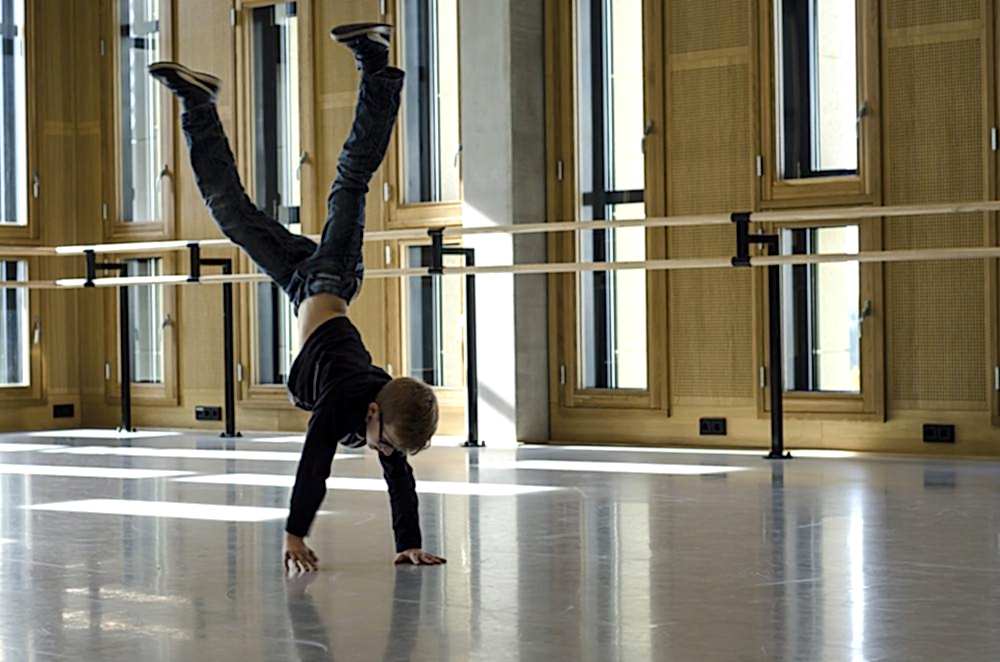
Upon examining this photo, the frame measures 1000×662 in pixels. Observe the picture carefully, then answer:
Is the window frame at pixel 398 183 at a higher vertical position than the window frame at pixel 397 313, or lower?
higher

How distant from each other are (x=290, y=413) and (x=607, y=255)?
7.60 feet

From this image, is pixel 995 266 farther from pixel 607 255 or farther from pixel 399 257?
pixel 399 257

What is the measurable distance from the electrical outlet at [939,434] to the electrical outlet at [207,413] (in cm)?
440

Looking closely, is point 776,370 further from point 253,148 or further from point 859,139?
point 253,148

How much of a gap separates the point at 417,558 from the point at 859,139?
4.00 meters

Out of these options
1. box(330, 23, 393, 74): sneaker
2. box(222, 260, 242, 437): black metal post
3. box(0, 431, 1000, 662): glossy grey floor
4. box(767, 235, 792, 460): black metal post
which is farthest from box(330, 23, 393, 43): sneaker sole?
box(222, 260, 242, 437): black metal post

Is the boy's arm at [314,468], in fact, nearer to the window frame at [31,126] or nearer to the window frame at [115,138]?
the window frame at [115,138]

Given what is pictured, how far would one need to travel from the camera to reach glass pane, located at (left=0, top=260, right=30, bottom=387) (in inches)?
384

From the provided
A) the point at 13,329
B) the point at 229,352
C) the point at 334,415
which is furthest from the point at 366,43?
the point at 13,329

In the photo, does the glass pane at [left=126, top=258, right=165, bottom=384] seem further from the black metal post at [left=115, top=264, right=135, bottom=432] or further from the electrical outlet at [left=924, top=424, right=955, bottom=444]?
the electrical outlet at [left=924, top=424, right=955, bottom=444]

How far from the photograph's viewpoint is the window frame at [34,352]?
387 inches

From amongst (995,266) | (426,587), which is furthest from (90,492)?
(995,266)

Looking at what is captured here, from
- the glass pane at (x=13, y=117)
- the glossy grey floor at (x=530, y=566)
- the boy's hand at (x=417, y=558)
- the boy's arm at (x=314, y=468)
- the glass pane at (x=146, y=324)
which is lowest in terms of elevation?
the glossy grey floor at (x=530, y=566)

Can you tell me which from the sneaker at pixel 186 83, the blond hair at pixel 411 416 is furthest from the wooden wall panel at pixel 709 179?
the blond hair at pixel 411 416
